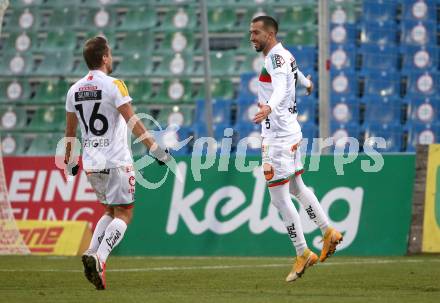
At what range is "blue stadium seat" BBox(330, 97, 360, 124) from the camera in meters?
21.5

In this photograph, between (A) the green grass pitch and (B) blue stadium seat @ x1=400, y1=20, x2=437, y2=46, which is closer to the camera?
(A) the green grass pitch

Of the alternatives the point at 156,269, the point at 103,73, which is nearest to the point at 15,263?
the point at 156,269

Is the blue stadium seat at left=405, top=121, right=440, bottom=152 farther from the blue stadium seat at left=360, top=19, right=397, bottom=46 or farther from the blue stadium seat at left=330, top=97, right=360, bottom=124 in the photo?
the blue stadium seat at left=360, top=19, right=397, bottom=46

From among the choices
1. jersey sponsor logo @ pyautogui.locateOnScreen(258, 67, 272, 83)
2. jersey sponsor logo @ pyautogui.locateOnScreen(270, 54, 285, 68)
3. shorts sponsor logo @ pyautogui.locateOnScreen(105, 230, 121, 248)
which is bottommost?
shorts sponsor logo @ pyautogui.locateOnScreen(105, 230, 121, 248)

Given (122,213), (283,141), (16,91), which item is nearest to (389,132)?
(16,91)

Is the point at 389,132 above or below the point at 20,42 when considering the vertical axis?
below

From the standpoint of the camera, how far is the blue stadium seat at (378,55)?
72.7 ft

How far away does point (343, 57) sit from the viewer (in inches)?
870

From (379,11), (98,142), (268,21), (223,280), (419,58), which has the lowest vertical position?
(223,280)

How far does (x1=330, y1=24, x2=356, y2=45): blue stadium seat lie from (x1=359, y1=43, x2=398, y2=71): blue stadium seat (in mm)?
389

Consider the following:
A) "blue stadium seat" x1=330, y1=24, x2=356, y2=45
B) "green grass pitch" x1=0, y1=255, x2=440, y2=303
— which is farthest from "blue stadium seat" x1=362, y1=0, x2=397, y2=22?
→ "green grass pitch" x1=0, y1=255, x2=440, y2=303

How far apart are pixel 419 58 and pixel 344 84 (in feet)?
5.33
